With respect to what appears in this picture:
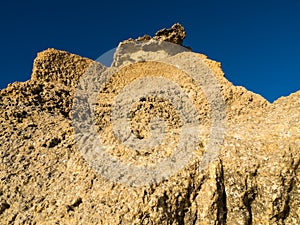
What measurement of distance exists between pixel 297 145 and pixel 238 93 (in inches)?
291

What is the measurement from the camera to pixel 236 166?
883 centimetres

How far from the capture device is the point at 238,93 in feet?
52.3

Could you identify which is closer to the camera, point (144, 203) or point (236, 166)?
point (144, 203)

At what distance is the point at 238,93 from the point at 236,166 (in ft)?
25.7

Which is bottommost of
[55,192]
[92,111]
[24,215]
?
[24,215]

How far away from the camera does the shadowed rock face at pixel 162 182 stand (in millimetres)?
8141

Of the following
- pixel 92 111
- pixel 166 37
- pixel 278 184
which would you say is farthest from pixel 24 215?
pixel 166 37

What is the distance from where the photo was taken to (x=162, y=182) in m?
8.43

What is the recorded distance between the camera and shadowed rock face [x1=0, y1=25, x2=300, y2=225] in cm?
814

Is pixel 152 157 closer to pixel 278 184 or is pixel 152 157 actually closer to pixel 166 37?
pixel 278 184

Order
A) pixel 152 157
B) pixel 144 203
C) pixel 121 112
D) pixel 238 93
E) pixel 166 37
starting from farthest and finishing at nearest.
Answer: pixel 166 37
pixel 238 93
pixel 121 112
pixel 152 157
pixel 144 203

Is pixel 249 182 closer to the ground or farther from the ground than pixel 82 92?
closer to the ground

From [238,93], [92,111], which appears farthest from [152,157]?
[238,93]

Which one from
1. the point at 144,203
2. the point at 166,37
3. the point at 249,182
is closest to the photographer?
the point at 144,203
